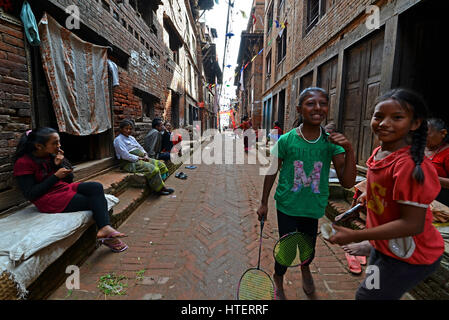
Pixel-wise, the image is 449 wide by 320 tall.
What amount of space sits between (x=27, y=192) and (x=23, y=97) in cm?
131

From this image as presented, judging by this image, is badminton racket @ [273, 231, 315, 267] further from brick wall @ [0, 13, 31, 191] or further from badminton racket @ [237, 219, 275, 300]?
brick wall @ [0, 13, 31, 191]

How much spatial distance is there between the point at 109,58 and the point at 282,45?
32.2 ft

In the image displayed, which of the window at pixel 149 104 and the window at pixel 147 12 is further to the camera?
the window at pixel 149 104

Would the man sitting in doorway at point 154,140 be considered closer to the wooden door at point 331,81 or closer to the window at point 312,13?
the wooden door at point 331,81

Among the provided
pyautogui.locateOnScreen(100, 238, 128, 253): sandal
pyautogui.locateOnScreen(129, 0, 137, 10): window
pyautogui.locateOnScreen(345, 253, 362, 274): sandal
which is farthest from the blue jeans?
pyautogui.locateOnScreen(129, 0, 137, 10): window

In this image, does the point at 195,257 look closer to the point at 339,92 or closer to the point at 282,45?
the point at 339,92

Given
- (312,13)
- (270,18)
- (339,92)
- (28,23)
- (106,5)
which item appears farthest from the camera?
(270,18)

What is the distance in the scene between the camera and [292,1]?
9.23 metres

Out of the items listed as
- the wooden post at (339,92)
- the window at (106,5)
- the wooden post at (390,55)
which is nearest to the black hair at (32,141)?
the window at (106,5)

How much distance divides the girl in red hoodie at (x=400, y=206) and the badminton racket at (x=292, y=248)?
1.86 feet

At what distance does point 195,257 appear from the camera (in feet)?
8.70

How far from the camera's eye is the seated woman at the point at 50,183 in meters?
2.27

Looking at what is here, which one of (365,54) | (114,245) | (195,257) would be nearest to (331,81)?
(365,54)
